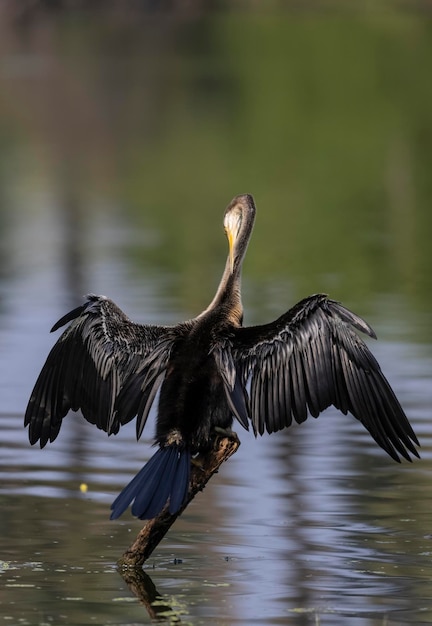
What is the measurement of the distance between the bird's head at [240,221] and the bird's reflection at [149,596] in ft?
5.71

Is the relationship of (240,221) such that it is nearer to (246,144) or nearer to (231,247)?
(231,247)

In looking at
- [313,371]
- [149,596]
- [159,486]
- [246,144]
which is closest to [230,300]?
[313,371]

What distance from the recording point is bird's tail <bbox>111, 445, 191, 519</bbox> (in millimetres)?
6770

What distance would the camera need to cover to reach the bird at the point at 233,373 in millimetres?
7211

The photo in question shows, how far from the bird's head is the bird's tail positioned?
1432mm

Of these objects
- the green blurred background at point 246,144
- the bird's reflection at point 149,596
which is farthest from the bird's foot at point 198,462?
the green blurred background at point 246,144

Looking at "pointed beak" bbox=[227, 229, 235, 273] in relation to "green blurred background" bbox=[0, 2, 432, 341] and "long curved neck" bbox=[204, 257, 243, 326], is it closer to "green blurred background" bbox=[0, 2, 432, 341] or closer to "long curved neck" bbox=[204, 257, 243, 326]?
"long curved neck" bbox=[204, 257, 243, 326]

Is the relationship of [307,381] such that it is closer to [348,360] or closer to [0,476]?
[348,360]

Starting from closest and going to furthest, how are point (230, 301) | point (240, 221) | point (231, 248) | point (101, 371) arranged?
1. point (101, 371)
2. point (230, 301)
3. point (231, 248)
4. point (240, 221)

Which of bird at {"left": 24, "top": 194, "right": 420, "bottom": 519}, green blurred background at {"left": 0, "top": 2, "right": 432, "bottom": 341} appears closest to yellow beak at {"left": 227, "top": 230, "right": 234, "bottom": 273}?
bird at {"left": 24, "top": 194, "right": 420, "bottom": 519}

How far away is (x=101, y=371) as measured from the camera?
7586 millimetres

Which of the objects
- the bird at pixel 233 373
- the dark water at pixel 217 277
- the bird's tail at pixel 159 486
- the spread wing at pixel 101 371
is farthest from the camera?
the spread wing at pixel 101 371

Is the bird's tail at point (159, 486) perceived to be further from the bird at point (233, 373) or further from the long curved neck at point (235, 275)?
the long curved neck at point (235, 275)

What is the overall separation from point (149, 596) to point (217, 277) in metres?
9.36
